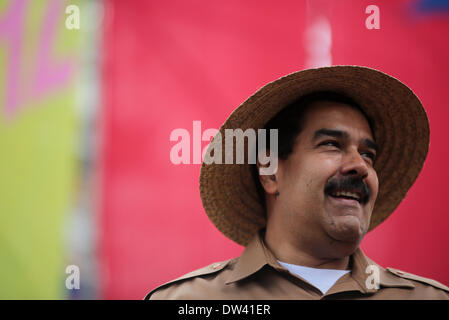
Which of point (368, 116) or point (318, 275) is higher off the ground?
point (368, 116)

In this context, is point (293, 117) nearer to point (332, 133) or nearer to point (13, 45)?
point (332, 133)

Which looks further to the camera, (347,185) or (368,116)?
(368,116)

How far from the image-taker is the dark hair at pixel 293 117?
6.40 feet

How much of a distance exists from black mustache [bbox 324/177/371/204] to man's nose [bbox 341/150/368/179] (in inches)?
0.9

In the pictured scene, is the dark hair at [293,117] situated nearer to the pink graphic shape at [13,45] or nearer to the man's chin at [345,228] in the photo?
the man's chin at [345,228]

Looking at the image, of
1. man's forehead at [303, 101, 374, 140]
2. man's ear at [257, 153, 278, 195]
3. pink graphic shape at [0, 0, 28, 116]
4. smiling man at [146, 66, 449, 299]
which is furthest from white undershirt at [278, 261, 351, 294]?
pink graphic shape at [0, 0, 28, 116]

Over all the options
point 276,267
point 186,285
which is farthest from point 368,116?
point 186,285

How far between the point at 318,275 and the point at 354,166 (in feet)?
1.45

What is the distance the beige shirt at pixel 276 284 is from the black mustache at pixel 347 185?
317 mm

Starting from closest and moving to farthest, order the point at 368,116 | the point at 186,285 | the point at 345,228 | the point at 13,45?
the point at 345,228, the point at 186,285, the point at 368,116, the point at 13,45

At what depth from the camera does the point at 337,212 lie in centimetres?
173

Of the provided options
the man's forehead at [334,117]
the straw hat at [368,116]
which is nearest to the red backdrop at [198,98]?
the straw hat at [368,116]

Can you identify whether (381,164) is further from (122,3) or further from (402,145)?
(122,3)

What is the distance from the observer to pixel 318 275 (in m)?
1.82
